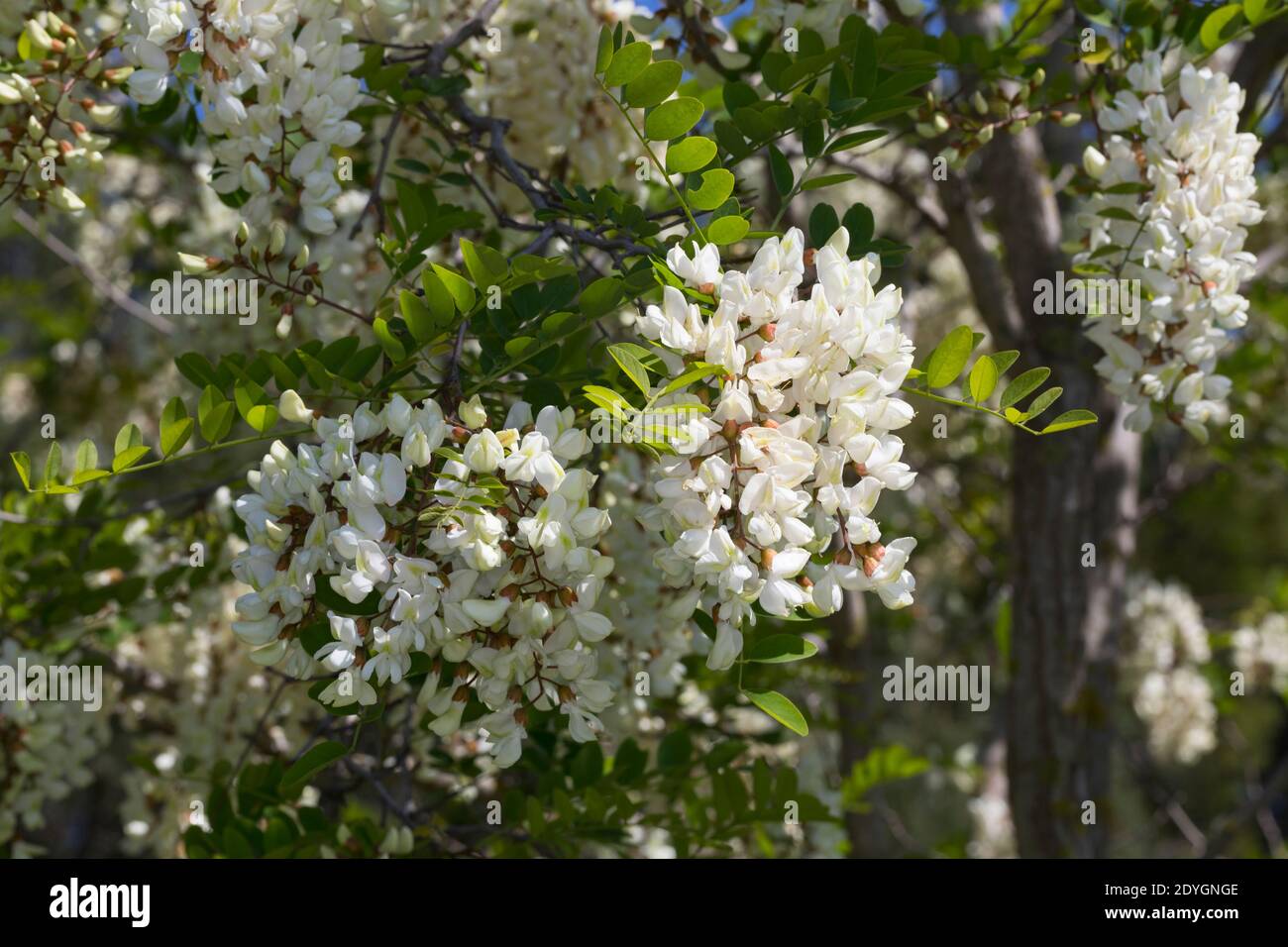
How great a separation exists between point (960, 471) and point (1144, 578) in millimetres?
1011

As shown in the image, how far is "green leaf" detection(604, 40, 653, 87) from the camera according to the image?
45.8 inches

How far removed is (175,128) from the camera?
9.27 ft

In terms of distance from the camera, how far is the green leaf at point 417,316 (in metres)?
1.12

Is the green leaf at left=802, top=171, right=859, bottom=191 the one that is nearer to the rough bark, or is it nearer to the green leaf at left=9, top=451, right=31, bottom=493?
the green leaf at left=9, top=451, right=31, bottom=493

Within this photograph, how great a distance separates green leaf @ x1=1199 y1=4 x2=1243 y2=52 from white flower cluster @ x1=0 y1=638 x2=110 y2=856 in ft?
6.63

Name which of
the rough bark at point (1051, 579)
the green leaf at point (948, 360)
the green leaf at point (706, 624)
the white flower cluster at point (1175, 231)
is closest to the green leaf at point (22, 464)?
the green leaf at point (706, 624)

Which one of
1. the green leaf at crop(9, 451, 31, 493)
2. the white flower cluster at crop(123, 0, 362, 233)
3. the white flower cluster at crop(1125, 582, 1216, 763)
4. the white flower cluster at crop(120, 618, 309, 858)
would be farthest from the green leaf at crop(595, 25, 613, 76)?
the white flower cluster at crop(1125, 582, 1216, 763)

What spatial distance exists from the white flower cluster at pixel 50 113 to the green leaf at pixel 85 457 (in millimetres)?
426

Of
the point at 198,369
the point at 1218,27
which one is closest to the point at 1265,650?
the point at 1218,27

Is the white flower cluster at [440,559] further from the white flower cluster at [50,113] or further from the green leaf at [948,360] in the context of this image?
the white flower cluster at [50,113]

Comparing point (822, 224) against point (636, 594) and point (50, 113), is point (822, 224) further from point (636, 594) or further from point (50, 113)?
point (50, 113)
